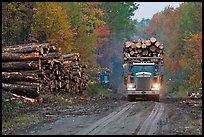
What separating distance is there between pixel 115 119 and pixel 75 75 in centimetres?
1610

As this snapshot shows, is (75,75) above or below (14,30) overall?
below

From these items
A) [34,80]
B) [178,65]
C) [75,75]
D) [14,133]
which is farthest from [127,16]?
[14,133]

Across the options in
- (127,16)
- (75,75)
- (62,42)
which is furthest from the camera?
(127,16)

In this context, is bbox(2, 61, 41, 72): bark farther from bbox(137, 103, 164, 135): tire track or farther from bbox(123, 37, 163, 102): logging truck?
bbox(123, 37, 163, 102): logging truck

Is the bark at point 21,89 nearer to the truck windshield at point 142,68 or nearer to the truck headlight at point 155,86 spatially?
the truck windshield at point 142,68

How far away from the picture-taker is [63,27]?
40094 millimetres

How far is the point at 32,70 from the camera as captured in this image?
83.3 feet

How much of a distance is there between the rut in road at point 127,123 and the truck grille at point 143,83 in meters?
7.17

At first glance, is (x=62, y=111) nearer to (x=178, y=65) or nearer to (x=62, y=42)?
(x=62, y=42)

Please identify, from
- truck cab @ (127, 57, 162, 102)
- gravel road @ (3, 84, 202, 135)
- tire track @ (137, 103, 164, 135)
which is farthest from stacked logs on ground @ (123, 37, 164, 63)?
tire track @ (137, 103, 164, 135)

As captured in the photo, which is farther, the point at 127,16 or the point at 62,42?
the point at 127,16

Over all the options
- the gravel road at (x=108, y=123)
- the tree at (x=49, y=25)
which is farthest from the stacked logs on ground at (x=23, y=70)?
the tree at (x=49, y=25)

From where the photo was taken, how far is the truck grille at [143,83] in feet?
97.0

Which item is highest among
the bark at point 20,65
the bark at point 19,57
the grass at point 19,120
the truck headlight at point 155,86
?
the bark at point 19,57
